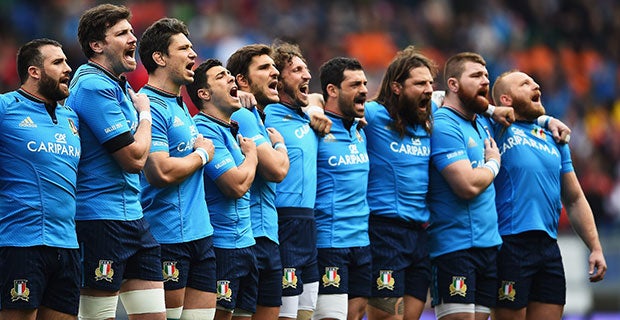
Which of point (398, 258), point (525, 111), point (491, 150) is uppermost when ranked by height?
point (525, 111)

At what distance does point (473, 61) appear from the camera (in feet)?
32.3

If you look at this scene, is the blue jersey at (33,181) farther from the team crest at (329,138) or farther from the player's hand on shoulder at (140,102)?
the team crest at (329,138)

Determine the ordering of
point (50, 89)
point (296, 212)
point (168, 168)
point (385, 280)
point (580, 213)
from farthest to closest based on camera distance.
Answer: point (580, 213) < point (385, 280) < point (296, 212) < point (168, 168) < point (50, 89)

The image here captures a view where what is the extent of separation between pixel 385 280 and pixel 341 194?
0.77m

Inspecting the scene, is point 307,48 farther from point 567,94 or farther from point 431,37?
point 567,94

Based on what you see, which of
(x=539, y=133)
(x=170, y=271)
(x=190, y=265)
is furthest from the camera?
(x=539, y=133)

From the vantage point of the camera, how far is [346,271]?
902cm

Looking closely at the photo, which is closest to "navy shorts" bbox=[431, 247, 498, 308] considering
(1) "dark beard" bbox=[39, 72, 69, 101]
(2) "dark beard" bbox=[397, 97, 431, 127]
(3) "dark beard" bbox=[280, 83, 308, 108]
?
(2) "dark beard" bbox=[397, 97, 431, 127]

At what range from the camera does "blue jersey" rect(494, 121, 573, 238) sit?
9.80 metres

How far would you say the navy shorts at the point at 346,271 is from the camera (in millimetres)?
8984

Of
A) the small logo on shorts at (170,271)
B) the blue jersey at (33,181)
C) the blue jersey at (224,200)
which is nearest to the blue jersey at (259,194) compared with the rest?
the blue jersey at (224,200)

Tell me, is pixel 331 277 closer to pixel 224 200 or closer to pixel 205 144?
pixel 224 200

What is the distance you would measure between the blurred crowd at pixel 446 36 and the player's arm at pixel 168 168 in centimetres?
882

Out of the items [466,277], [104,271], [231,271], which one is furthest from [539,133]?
[104,271]
